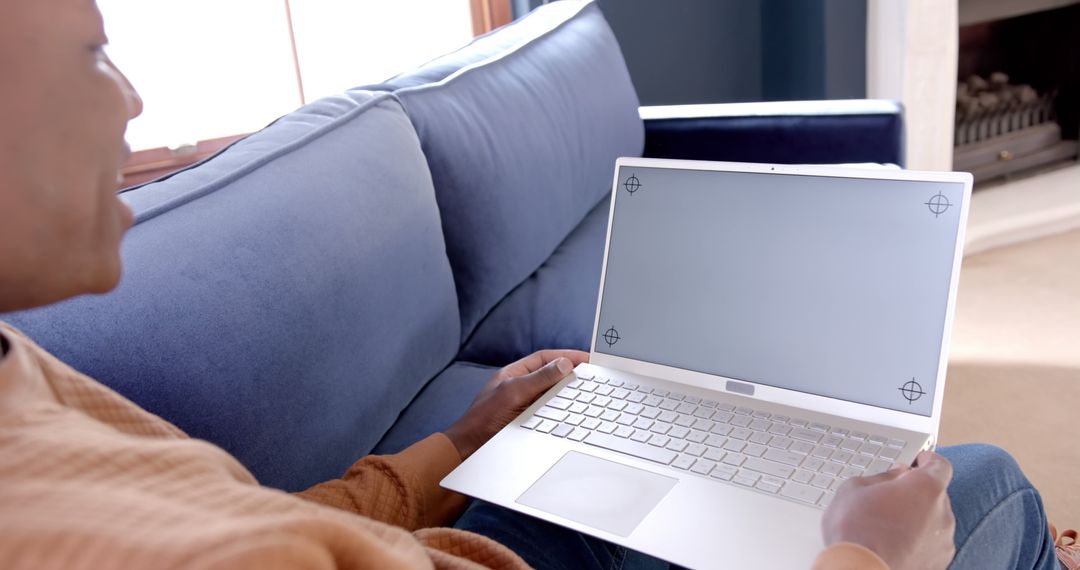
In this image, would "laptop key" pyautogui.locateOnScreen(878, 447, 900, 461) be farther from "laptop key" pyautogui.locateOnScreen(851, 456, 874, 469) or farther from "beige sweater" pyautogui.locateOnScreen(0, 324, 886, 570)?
"beige sweater" pyautogui.locateOnScreen(0, 324, 886, 570)

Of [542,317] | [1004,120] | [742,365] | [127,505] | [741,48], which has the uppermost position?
[127,505]

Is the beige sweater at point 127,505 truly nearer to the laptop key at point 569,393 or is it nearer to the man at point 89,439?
the man at point 89,439

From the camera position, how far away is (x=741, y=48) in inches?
115

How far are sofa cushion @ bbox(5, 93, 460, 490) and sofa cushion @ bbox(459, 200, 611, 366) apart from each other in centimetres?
15

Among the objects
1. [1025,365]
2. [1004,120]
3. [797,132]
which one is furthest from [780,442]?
[1004,120]

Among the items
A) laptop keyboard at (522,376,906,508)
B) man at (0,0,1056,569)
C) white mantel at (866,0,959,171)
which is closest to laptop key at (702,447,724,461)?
laptop keyboard at (522,376,906,508)

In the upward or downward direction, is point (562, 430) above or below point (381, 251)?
below

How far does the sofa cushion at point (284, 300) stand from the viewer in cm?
76

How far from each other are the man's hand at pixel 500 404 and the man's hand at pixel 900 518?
1.26 feet

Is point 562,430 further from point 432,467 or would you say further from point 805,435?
point 805,435

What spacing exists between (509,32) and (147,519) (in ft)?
5.40

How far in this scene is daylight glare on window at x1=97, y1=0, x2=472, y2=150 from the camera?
1.73 metres

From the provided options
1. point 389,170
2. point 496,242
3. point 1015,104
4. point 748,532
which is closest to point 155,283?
point 389,170

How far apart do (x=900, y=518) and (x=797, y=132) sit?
1326mm
